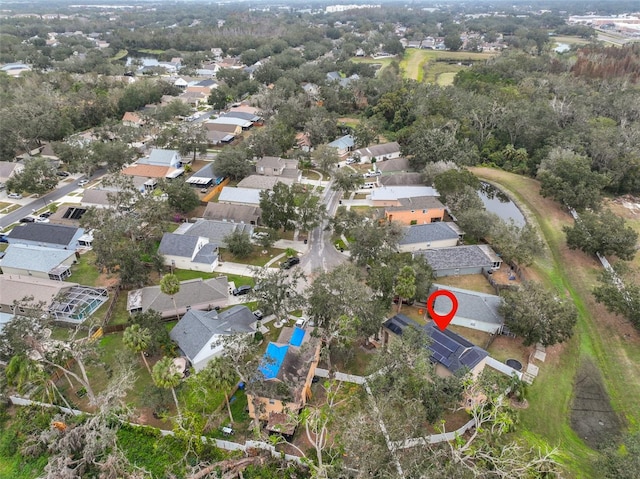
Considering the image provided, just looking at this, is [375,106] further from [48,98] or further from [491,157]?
[48,98]

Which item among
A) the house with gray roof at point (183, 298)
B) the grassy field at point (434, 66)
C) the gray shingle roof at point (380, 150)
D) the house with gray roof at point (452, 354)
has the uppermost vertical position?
the house with gray roof at point (452, 354)

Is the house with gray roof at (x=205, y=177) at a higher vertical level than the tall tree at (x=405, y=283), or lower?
lower

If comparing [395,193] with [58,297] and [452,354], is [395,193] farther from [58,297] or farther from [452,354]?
[58,297]

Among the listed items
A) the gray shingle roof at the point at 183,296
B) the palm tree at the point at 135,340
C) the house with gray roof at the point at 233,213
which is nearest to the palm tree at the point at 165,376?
the palm tree at the point at 135,340

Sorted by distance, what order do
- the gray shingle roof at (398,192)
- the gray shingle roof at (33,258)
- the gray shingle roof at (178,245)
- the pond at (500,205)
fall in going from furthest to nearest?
the pond at (500,205), the gray shingle roof at (398,192), the gray shingle roof at (178,245), the gray shingle roof at (33,258)

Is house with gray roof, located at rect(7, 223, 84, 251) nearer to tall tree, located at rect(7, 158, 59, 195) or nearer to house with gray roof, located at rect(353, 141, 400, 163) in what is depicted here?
tall tree, located at rect(7, 158, 59, 195)

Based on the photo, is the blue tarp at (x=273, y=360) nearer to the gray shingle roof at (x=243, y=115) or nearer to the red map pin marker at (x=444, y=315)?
the red map pin marker at (x=444, y=315)
